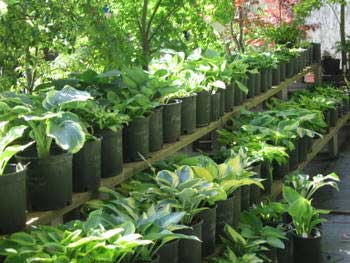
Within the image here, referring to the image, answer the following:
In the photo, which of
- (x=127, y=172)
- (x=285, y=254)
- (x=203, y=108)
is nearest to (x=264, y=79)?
(x=203, y=108)

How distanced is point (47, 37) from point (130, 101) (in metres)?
0.72

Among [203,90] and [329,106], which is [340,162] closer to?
[329,106]

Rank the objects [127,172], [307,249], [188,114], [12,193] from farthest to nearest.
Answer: [188,114]
[307,249]
[127,172]
[12,193]

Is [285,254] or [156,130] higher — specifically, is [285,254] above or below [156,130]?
below

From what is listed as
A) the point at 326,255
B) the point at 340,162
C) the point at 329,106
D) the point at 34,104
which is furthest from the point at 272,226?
the point at 340,162

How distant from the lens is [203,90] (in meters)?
4.09

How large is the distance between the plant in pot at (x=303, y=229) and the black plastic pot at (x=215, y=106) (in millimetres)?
795

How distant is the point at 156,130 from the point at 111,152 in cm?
51

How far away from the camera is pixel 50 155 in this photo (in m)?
2.55

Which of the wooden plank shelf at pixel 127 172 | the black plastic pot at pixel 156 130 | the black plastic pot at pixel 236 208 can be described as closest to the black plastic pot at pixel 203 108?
the wooden plank shelf at pixel 127 172

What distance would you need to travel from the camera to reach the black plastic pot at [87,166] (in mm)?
2715

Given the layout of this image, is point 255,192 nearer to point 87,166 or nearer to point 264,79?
point 87,166

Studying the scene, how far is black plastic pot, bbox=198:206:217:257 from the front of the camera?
2943 mm

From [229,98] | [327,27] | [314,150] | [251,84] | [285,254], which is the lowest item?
[285,254]
